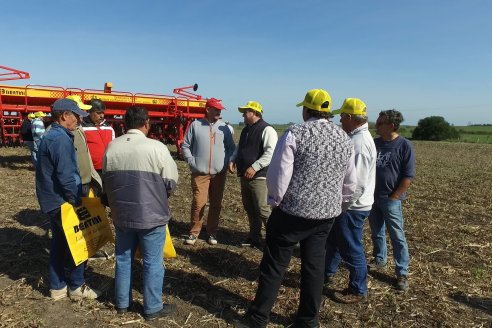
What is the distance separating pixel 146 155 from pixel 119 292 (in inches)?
53.4

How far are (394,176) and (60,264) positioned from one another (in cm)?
368

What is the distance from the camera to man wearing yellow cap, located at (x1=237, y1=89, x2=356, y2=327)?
305 cm

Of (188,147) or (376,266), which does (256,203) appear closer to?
(188,147)

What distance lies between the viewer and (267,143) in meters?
5.17

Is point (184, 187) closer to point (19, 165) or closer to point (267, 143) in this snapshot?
point (267, 143)

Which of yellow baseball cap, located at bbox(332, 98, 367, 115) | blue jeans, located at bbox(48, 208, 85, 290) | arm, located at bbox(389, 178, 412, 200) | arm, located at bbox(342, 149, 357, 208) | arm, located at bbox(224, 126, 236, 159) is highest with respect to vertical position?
yellow baseball cap, located at bbox(332, 98, 367, 115)

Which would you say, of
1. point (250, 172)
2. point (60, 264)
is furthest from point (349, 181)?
point (60, 264)

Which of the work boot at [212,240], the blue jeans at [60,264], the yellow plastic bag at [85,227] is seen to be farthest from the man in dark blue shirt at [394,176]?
the blue jeans at [60,264]

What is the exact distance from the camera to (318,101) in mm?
3146

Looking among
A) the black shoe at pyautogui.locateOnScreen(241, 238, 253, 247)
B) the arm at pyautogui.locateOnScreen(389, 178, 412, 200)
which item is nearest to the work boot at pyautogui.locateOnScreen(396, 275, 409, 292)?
the arm at pyautogui.locateOnScreen(389, 178, 412, 200)

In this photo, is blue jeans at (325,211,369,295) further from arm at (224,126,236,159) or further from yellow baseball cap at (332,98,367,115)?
arm at (224,126,236,159)

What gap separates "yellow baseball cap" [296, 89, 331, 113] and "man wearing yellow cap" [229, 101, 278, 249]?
6.41 feet

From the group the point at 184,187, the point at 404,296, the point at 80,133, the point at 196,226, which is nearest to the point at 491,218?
the point at 404,296

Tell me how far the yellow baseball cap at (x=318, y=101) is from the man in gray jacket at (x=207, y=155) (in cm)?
225
